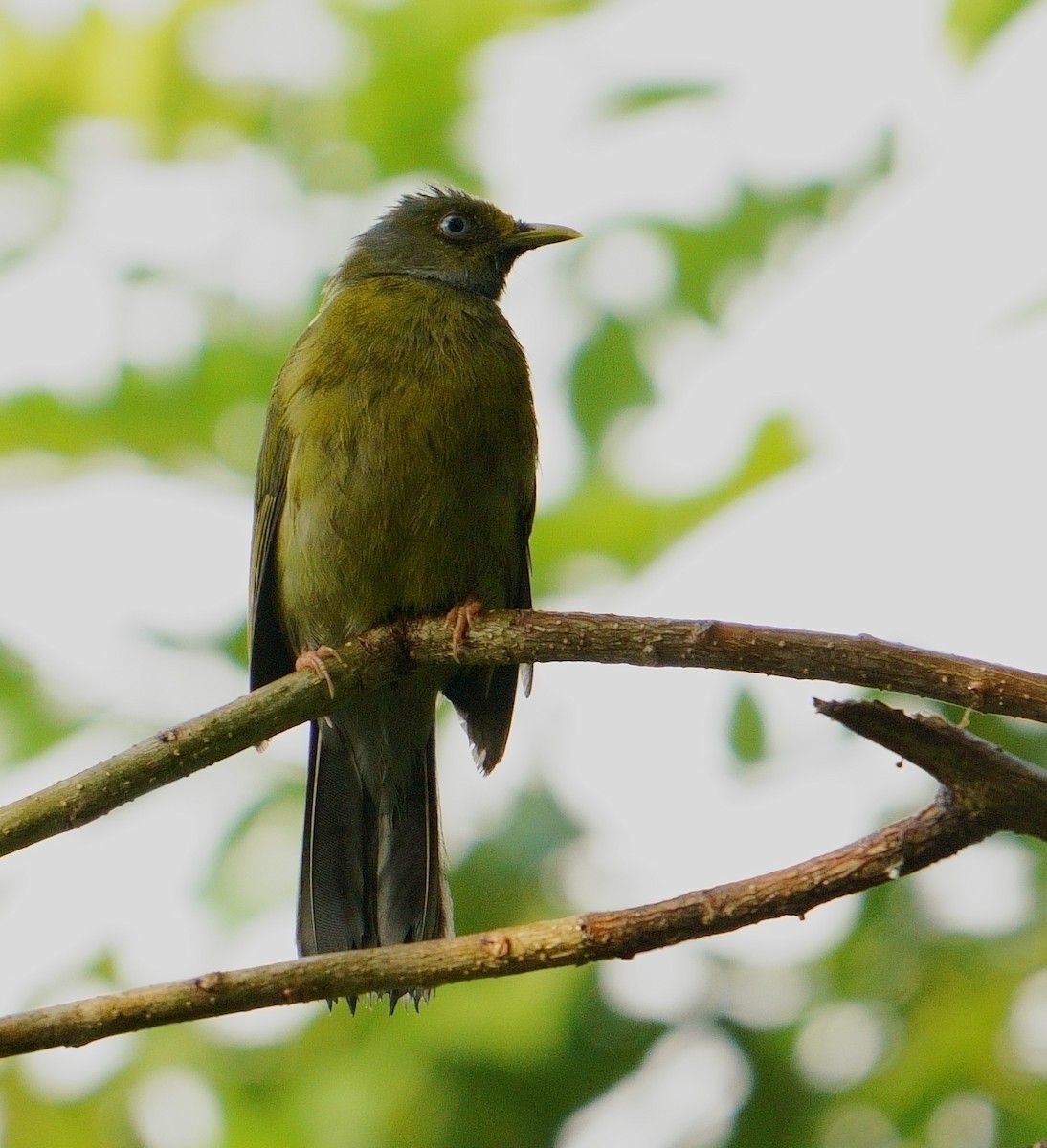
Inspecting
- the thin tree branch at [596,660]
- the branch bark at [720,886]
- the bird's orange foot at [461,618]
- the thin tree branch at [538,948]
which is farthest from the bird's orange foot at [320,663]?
the thin tree branch at [538,948]

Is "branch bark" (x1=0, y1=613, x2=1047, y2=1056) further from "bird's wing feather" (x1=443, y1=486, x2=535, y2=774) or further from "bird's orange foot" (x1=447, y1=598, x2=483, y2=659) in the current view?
"bird's wing feather" (x1=443, y1=486, x2=535, y2=774)

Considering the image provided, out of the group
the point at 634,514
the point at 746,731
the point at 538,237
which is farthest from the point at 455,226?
the point at 746,731

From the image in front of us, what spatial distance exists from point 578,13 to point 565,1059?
3.94m

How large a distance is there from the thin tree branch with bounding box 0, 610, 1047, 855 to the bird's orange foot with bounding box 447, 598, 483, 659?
257mm

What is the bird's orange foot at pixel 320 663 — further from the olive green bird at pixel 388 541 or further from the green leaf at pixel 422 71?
the green leaf at pixel 422 71

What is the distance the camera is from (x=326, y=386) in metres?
4.69

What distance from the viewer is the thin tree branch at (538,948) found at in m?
Answer: 2.62

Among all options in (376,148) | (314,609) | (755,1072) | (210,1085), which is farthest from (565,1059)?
(376,148)

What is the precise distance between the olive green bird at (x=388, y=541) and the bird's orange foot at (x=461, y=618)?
0.02m

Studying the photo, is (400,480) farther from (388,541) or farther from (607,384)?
(607,384)

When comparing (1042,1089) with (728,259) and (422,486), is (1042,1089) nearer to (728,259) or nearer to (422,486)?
(422,486)

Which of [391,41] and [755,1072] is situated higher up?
[391,41]

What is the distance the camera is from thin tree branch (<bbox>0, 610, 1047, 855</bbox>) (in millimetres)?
2795

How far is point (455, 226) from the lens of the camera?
19.2ft
